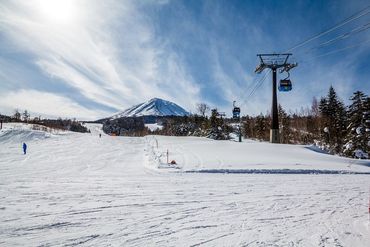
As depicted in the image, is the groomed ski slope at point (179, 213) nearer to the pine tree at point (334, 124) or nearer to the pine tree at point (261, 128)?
the pine tree at point (334, 124)

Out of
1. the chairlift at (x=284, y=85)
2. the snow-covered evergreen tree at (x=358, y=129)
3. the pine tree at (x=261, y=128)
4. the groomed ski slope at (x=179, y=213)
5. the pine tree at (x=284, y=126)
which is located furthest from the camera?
the pine tree at (x=261, y=128)

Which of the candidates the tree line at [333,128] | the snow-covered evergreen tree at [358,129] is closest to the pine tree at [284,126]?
the tree line at [333,128]

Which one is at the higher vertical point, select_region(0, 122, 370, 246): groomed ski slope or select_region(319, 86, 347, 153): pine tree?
select_region(319, 86, 347, 153): pine tree

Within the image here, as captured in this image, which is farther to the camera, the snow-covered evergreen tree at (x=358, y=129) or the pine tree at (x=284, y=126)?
the pine tree at (x=284, y=126)

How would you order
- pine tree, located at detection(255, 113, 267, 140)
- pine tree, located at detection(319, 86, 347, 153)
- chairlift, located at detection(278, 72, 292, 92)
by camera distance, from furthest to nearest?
1. pine tree, located at detection(255, 113, 267, 140)
2. pine tree, located at detection(319, 86, 347, 153)
3. chairlift, located at detection(278, 72, 292, 92)

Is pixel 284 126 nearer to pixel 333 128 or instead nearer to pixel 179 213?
pixel 333 128

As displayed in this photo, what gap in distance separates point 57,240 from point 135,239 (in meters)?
1.44

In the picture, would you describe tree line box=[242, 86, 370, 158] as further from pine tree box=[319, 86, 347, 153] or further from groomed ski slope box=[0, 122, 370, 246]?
groomed ski slope box=[0, 122, 370, 246]

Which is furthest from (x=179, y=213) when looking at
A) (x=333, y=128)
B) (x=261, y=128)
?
(x=261, y=128)

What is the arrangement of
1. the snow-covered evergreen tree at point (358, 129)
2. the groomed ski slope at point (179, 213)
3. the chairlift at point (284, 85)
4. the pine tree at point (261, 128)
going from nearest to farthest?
1. the groomed ski slope at point (179, 213)
2. the chairlift at point (284, 85)
3. the snow-covered evergreen tree at point (358, 129)
4. the pine tree at point (261, 128)

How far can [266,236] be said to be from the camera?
4.91m

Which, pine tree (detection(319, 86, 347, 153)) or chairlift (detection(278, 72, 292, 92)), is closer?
chairlift (detection(278, 72, 292, 92))

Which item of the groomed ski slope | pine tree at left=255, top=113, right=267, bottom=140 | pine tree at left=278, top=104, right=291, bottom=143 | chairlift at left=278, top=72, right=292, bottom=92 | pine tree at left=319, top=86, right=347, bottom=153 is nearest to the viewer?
the groomed ski slope

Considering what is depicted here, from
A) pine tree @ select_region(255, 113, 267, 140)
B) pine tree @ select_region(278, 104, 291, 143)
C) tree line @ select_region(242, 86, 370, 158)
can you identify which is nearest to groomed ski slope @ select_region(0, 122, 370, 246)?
tree line @ select_region(242, 86, 370, 158)
